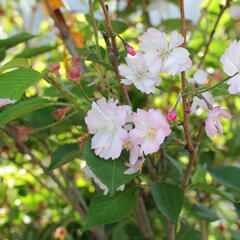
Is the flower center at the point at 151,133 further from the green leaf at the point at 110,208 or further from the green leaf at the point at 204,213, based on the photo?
the green leaf at the point at 204,213

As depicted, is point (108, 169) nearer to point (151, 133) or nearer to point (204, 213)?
point (151, 133)

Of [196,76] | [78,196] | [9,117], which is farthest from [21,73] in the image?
[78,196]

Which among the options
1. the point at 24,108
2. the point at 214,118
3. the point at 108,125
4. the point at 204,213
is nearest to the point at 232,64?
the point at 214,118

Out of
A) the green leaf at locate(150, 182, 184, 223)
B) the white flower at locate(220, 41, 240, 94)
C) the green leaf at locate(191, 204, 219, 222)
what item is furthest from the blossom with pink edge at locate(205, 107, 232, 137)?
the green leaf at locate(191, 204, 219, 222)

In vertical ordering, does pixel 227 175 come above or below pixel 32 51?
below

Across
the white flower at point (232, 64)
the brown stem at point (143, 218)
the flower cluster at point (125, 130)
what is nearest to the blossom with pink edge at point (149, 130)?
the flower cluster at point (125, 130)
